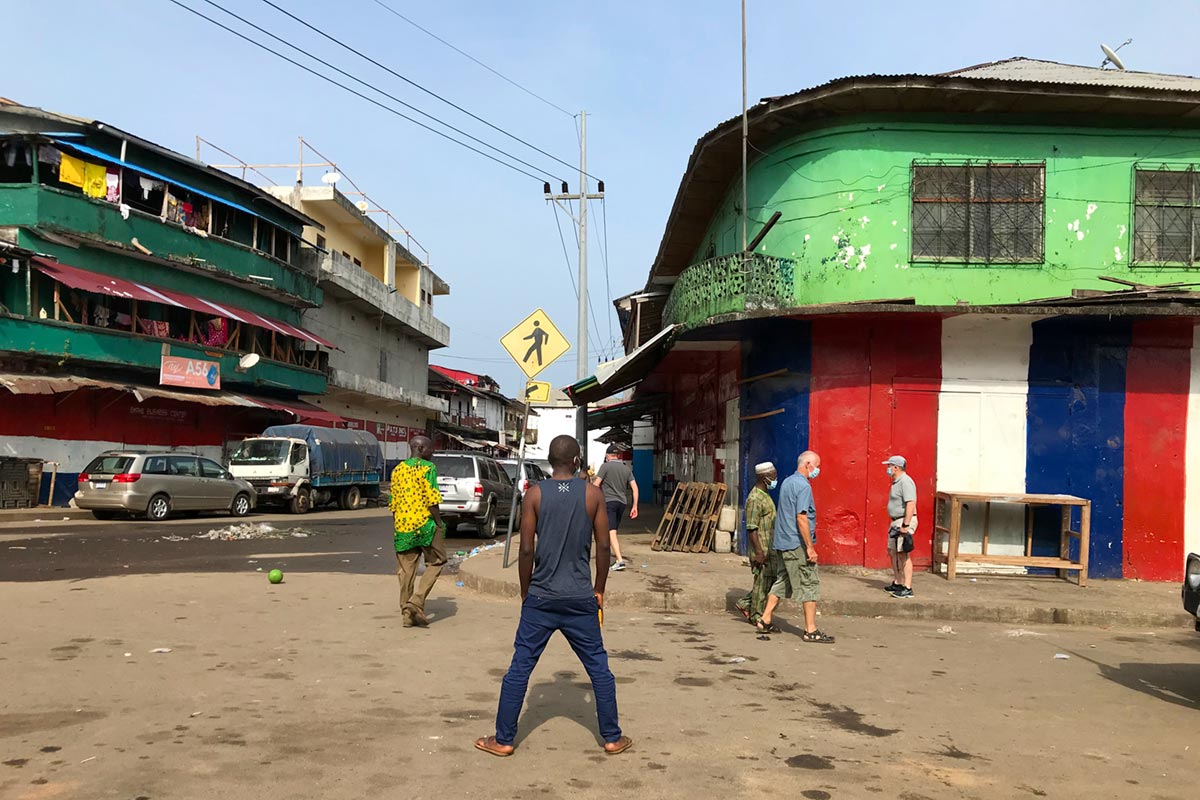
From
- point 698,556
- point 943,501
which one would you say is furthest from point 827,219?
point 698,556

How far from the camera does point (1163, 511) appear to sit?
506 inches

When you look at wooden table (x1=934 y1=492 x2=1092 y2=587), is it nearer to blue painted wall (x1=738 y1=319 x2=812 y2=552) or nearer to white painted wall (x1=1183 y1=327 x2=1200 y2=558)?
white painted wall (x1=1183 y1=327 x2=1200 y2=558)

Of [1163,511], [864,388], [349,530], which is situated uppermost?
[864,388]

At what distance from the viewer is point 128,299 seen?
89.6ft

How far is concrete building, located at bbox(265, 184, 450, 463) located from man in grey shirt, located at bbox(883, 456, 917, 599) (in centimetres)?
2916

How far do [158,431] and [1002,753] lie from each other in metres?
28.4

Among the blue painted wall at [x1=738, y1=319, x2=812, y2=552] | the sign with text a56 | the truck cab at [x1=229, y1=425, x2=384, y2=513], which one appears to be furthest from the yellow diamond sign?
the sign with text a56

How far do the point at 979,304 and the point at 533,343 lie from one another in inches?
263

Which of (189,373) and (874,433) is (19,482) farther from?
(874,433)

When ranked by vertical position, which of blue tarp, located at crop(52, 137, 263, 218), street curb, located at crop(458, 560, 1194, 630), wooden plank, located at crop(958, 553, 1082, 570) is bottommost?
street curb, located at crop(458, 560, 1194, 630)

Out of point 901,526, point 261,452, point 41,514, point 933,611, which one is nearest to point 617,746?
point 933,611

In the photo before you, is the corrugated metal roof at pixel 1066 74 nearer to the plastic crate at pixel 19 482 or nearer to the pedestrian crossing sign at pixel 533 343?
the pedestrian crossing sign at pixel 533 343

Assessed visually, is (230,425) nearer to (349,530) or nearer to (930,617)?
(349,530)

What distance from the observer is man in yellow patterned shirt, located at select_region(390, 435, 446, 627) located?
8.48 meters
